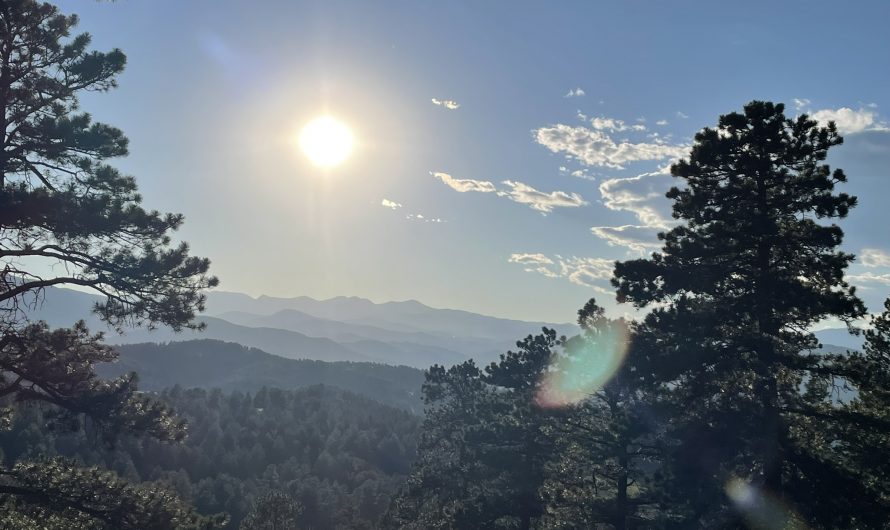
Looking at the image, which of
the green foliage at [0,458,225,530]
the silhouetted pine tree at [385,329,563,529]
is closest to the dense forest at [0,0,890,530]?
the green foliage at [0,458,225,530]

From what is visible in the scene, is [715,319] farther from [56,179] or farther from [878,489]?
[56,179]

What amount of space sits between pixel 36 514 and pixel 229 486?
3197 inches

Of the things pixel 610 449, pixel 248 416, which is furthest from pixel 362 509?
pixel 610 449

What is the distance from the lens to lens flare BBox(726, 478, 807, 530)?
13.0m

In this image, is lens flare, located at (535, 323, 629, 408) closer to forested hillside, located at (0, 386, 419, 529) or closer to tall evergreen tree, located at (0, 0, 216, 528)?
tall evergreen tree, located at (0, 0, 216, 528)

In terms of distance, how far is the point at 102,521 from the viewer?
1235cm

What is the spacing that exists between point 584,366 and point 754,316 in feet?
33.4

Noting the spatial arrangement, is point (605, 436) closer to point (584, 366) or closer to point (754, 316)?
point (584, 366)

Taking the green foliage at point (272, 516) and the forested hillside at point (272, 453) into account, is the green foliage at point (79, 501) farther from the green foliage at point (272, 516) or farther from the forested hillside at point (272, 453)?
the forested hillside at point (272, 453)

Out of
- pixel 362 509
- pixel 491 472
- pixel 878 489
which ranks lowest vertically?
pixel 362 509

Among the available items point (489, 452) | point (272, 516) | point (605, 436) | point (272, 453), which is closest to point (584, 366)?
point (605, 436)

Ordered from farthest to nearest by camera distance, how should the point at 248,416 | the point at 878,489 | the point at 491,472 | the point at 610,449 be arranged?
1. the point at 248,416
2. the point at 491,472
3. the point at 610,449
4. the point at 878,489

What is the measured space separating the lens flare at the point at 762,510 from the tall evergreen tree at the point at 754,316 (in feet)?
0.15

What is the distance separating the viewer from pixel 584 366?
78.2ft
